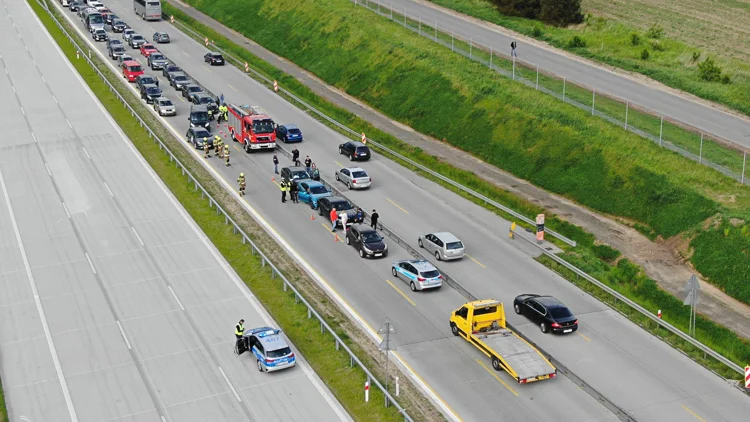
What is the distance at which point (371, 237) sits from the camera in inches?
1801

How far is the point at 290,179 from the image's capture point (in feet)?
183

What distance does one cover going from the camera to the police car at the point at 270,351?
112ft

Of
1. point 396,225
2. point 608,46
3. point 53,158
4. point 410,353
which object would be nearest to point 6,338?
point 410,353

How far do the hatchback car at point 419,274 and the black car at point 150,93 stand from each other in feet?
126

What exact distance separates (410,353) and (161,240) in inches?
724

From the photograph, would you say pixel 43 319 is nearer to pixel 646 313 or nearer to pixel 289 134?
pixel 646 313

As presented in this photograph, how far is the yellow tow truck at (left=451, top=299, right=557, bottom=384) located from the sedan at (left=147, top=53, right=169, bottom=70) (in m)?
55.5

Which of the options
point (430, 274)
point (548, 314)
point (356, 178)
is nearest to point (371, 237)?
point (430, 274)

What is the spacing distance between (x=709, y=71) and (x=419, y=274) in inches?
1530

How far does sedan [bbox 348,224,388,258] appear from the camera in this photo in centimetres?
4519

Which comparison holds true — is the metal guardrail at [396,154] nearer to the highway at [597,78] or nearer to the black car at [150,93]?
the black car at [150,93]

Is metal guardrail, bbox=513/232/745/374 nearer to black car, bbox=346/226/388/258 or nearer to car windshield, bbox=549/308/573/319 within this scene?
car windshield, bbox=549/308/573/319

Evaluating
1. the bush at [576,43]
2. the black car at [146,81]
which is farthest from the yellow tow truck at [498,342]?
the bush at [576,43]

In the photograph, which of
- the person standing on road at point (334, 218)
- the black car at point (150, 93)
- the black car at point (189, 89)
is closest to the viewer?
the person standing on road at point (334, 218)
